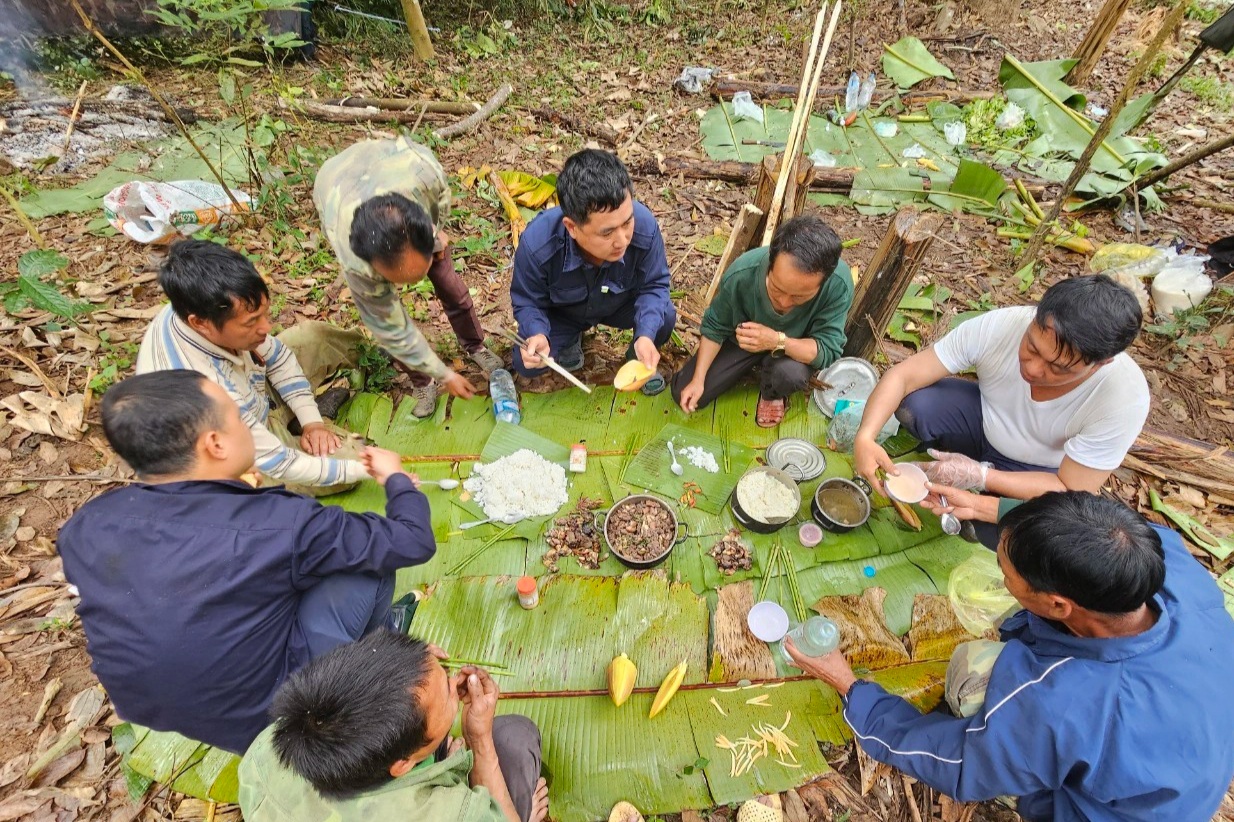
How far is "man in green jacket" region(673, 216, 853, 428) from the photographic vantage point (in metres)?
2.78

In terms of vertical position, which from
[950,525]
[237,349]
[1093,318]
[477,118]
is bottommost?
[950,525]

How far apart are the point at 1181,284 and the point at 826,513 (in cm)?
394

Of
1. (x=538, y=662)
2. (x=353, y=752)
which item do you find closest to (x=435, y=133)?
(x=538, y=662)

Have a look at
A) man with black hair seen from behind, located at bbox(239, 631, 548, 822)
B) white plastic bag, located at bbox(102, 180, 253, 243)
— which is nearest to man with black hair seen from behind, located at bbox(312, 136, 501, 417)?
man with black hair seen from behind, located at bbox(239, 631, 548, 822)

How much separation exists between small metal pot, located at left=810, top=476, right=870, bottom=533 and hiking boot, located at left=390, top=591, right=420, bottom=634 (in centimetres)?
233

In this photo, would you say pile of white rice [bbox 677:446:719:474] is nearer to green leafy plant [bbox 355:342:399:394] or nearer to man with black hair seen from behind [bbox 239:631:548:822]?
man with black hair seen from behind [bbox 239:631:548:822]

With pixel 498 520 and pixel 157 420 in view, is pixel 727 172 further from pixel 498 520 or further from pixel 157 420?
pixel 157 420

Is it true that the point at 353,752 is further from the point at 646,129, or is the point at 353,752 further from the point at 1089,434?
the point at 646,129

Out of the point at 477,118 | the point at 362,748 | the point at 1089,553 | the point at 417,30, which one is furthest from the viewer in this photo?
the point at 417,30

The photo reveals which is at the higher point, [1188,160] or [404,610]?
[1188,160]

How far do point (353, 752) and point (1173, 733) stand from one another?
2444 mm

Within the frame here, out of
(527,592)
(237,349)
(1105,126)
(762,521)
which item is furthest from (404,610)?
(1105,126)

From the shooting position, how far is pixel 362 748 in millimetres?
1485

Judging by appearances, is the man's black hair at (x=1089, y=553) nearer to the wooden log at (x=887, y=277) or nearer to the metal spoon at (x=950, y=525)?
the metal spoon at (x=950, y=525)
